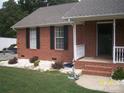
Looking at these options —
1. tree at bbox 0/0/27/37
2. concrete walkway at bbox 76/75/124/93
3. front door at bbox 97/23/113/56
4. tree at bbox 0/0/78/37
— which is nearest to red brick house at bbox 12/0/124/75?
front door at bbox 97/23/113/56

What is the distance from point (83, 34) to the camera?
15.6 m

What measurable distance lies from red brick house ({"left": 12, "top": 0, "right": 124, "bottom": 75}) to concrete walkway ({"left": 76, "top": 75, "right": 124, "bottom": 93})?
89cm

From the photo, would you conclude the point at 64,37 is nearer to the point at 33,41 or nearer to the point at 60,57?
the point at 60,57

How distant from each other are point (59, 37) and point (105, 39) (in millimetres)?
3559

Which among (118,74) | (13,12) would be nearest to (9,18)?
(13,12)

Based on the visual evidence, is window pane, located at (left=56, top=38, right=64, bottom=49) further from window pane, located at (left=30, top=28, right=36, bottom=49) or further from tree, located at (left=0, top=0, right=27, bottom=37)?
tree, located at (left=0, top=0, right=27, bottom=37)

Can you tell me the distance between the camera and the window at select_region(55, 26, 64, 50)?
16.6 metres

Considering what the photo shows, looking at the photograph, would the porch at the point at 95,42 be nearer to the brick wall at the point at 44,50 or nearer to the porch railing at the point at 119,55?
the brick wall at the point at 44,50

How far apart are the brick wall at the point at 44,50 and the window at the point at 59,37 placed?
0.41 meters

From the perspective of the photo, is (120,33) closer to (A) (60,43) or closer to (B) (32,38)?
(A) (60,43)

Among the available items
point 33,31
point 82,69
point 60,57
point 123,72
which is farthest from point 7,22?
point 123,72

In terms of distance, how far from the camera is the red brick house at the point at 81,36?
494 inches

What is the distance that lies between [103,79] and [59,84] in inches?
106

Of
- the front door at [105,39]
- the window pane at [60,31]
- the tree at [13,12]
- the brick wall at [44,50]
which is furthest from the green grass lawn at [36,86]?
the tree at [13,12]
